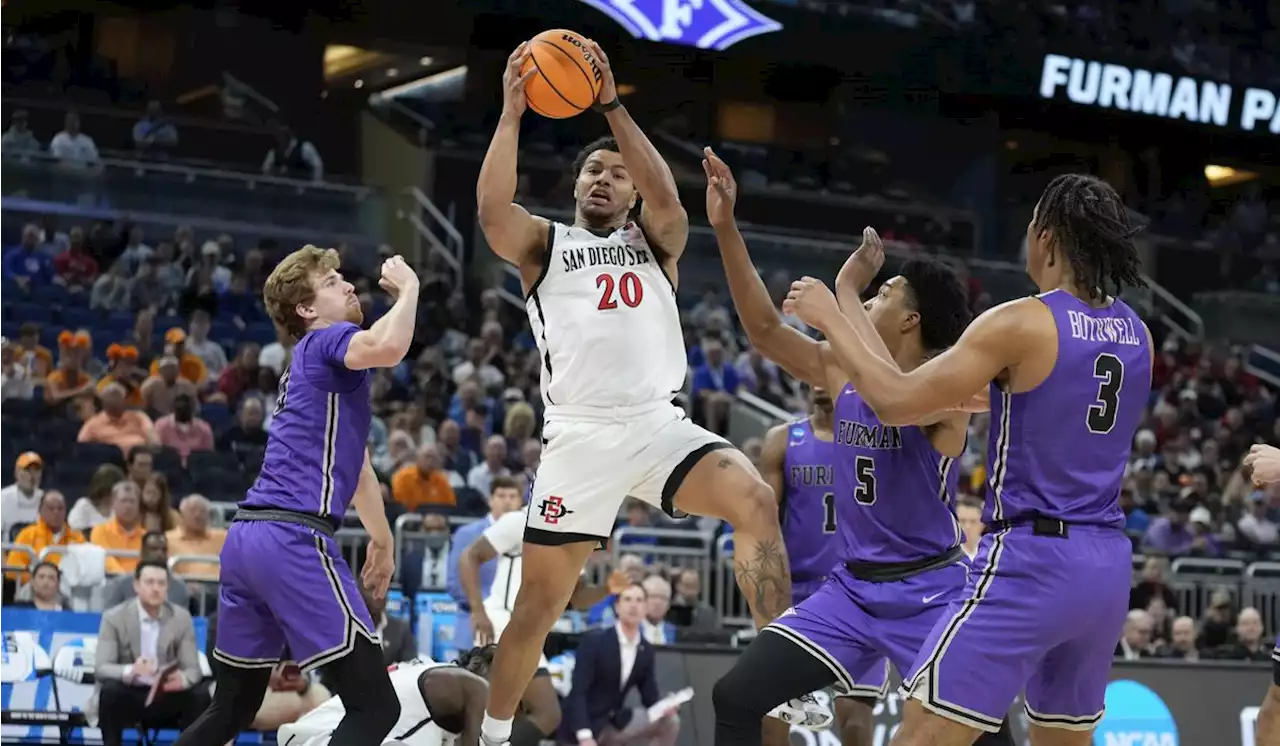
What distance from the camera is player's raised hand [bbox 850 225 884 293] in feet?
18.6

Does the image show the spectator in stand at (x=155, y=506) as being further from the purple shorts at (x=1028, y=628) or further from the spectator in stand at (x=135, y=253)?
the purple shorts at (x=1028, y=628)

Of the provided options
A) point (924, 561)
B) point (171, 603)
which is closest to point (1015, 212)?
point (171, 603)

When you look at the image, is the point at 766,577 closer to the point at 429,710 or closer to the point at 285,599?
the point at 285,599

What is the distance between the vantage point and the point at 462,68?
28.6 metres

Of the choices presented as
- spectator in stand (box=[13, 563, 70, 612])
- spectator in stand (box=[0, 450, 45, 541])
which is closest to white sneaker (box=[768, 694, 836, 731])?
spectator in stand (box=[13, 563, 70, 612])

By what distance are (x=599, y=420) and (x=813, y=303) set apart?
5.05ft

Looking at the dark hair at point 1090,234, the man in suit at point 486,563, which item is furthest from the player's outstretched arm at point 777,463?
the man in suit at point 486,563

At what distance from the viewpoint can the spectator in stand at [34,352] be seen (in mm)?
15977

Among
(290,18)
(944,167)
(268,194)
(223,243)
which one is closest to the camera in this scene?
(223,243)

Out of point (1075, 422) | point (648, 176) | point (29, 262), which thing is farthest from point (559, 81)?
point (29, 262)

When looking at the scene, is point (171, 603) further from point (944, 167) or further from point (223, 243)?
point (944, 167)

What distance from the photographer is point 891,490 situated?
247 inches

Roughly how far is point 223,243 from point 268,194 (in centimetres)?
258

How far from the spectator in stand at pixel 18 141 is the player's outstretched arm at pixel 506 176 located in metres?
16.1
